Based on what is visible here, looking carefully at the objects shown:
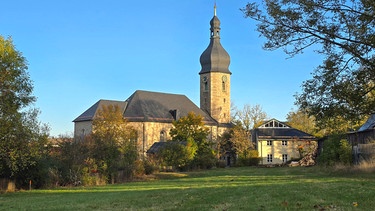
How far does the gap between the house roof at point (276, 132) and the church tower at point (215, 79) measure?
11.9 meters

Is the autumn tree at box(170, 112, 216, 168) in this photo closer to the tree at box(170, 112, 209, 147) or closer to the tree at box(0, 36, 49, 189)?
the tree at box(170, 112, 209, 147)

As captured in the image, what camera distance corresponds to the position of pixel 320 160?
3459 cm

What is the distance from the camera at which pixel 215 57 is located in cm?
7625

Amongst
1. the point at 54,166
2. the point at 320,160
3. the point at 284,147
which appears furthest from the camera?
the point at 284,147

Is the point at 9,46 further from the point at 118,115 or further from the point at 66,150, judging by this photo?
the point at 118,115

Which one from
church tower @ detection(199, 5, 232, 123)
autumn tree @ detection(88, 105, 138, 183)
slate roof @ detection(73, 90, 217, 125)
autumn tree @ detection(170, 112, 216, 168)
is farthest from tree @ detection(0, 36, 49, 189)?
church tower @ detection(199, 5, 232, 123)

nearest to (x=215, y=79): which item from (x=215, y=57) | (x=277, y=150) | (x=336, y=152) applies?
(x=215, y=57)

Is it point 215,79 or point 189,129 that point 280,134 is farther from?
point 215,79

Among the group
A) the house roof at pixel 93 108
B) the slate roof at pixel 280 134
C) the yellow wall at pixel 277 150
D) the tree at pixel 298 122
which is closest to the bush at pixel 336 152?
the slate roof at pixel 280 134

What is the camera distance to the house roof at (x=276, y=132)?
62394mm

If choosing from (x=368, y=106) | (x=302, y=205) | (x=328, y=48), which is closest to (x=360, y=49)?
(x=328, y=48)

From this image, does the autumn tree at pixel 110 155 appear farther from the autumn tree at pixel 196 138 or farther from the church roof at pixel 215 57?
the church roof at pixel 215 57

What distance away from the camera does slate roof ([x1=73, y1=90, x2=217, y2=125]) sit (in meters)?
66.5

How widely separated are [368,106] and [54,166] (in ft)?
73.1
